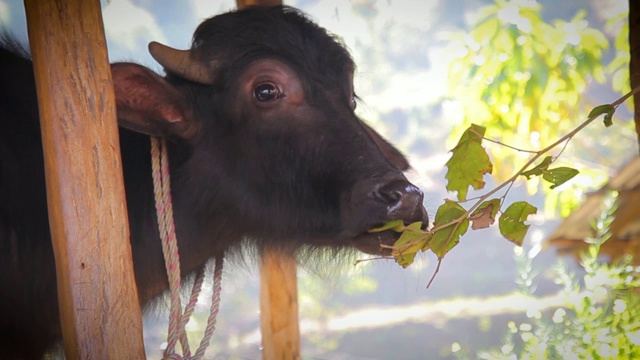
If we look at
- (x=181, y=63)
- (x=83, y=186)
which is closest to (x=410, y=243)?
(x=83, y=186)

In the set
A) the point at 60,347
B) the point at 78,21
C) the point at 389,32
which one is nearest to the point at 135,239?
the point at 60,347

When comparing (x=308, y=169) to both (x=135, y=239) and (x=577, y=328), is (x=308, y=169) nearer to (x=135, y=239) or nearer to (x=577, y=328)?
(x=135, y=239)

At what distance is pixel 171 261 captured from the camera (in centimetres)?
209

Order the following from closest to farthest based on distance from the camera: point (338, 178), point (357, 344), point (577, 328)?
point (338, 178)
point (577, 328)
point (357, 344)

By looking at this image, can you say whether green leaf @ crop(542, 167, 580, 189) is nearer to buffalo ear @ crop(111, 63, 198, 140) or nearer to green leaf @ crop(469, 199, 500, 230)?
green leaf @ crop(469, 199, 500, 230)

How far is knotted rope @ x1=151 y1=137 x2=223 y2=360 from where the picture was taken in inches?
77.8

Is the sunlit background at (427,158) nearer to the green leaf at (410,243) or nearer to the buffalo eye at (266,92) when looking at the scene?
the buffalo eye at (266,92)

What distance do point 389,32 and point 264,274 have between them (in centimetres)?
254

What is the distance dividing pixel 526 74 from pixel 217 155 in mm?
2311

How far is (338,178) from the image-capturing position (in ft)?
7.43

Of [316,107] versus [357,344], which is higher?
[316,107]

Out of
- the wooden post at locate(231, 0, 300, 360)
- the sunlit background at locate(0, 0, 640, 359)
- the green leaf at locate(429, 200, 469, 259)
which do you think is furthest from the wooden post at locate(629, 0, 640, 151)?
the sunlit background at locate(0, 0, 640, 359)

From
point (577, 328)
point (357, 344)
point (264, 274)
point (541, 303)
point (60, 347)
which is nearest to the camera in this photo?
point (60, 347)

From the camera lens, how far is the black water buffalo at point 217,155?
2.27 metres
